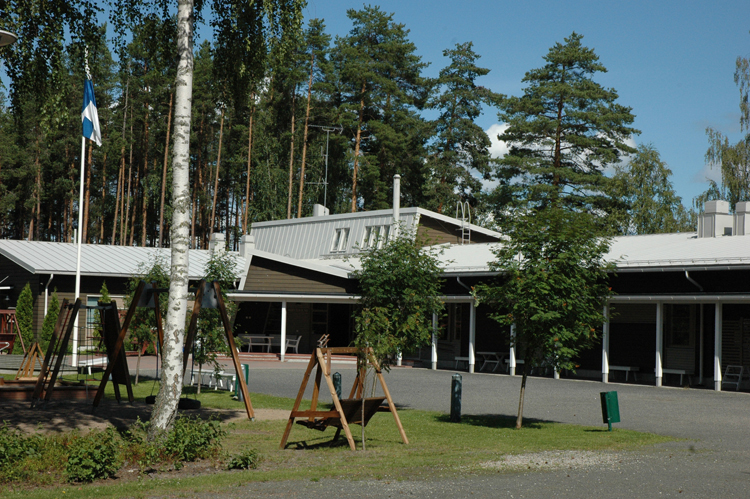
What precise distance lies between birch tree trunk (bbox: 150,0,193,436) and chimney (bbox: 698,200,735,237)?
63.6ft

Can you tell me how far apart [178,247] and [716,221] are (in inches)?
773

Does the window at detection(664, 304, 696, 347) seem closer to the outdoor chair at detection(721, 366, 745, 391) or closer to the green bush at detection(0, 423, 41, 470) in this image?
the outdoor chair at detection(721, 366, 745, 391)

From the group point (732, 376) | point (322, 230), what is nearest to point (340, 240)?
point (322, 230)

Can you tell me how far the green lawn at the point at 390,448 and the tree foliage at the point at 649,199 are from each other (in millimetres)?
32388

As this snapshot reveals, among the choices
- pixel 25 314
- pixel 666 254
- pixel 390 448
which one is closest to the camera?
pixel 390 448

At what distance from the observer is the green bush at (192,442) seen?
8664 mm

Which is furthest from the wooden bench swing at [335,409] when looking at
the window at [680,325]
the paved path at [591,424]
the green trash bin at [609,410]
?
the window at [680,325]

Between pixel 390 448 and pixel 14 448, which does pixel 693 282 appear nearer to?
pixel 390 448

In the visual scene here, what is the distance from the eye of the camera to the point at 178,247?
9.61 m

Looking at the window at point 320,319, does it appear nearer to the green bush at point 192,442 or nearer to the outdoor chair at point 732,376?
the outdoor chair at point 732,376

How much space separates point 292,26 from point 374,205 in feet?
119

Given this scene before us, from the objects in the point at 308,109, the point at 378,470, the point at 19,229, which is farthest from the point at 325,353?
the point at 19,229

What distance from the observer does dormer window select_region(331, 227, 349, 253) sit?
34.2 m

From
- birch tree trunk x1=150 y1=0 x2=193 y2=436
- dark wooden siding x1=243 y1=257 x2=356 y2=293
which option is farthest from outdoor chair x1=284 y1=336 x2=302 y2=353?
birch tree trunk x1=150 y1=0 x2=193 y2=436
